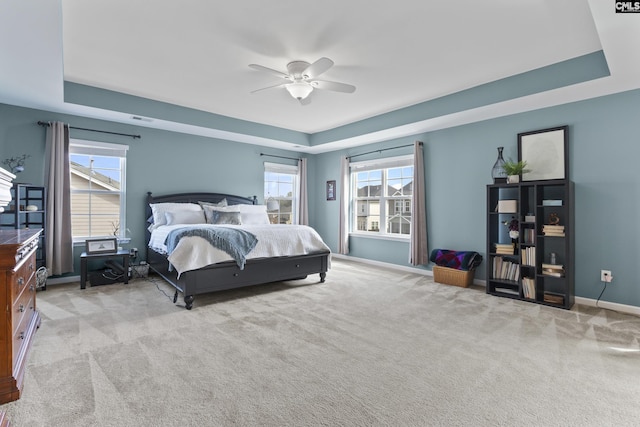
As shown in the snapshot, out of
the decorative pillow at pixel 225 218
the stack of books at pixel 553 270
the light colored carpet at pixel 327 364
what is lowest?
the light colored carpet at pixel 327 364

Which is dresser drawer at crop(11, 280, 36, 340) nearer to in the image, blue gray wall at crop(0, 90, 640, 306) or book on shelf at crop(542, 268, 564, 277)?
blue gray wall at crop(0, 90, 640, 306)

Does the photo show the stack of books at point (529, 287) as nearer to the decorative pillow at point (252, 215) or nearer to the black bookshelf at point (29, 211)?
the decorative pillow at point (252, 215)

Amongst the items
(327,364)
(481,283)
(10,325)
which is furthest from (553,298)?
(10,325)

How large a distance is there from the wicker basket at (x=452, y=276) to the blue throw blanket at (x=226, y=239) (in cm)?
268

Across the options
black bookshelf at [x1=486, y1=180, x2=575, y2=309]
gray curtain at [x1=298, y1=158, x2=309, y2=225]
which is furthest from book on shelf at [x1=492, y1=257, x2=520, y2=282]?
gray curtain at [x1=298, y1=158, x2=309, y2=225]

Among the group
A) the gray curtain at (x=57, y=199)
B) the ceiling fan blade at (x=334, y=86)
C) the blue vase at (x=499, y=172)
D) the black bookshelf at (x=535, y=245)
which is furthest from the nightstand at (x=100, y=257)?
the blue vase at (x=499, y=172)

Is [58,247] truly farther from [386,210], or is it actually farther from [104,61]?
[386,210]

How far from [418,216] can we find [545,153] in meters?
1.90

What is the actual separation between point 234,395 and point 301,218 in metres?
5.30

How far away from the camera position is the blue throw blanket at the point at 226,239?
3.56m

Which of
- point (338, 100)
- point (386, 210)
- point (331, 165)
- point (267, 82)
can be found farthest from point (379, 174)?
point (267, 82)

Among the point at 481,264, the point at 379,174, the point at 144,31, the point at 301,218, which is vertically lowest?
the point at 481,264

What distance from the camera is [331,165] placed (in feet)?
23.3

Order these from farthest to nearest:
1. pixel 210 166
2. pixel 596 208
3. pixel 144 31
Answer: pixel 210 166
pixel 596 208
pixel 144 31
